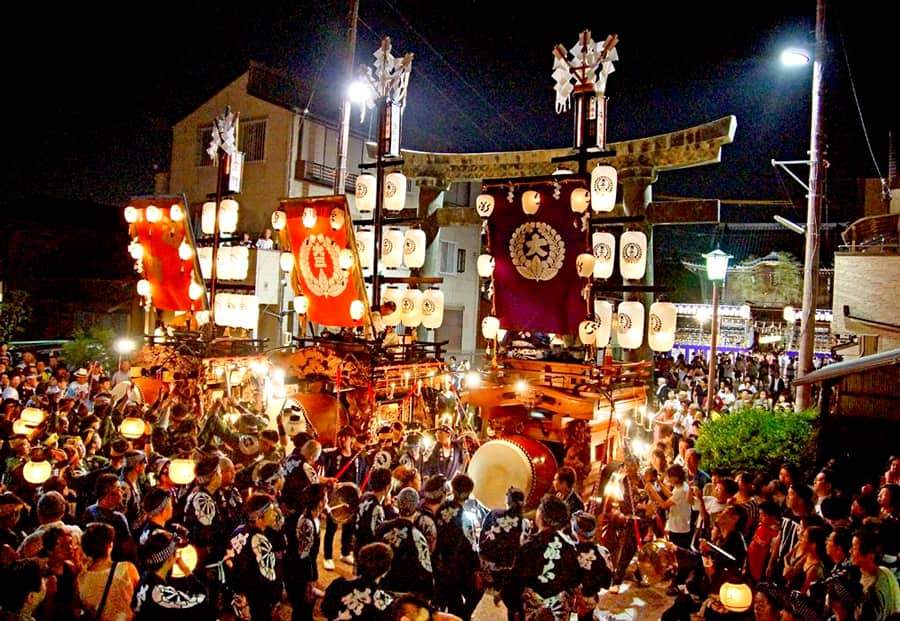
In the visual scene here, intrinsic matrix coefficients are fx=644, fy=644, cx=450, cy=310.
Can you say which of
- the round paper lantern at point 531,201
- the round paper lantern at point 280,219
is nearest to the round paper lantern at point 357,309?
the round paper lantern at point 280,219

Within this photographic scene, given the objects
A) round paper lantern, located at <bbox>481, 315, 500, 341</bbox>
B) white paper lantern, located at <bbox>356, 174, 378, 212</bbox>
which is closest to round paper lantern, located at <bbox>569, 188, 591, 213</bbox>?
round paper lantern, located at <bbox>481, 315, 500, 341</bbox>

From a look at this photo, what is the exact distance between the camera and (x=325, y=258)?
13.3 meters

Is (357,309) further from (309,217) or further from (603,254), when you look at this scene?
(603,254)

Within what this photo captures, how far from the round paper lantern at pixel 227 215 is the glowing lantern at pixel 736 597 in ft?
46.9

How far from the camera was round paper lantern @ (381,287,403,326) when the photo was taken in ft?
48.5

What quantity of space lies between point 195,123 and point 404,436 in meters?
20.8

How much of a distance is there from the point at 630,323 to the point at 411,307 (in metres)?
5.21

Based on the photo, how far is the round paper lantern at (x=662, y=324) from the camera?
444 inches

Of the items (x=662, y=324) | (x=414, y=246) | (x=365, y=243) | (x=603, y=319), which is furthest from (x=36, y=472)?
(x=365, y=243)

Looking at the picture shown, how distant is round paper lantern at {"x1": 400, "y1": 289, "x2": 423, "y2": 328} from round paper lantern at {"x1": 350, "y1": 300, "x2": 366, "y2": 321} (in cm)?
180

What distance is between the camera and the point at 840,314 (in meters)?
16.4

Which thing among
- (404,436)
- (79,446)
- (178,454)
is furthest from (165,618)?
(404,436)

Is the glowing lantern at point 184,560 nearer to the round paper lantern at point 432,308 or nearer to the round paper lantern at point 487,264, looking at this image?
the round paper lantern at point 487,264

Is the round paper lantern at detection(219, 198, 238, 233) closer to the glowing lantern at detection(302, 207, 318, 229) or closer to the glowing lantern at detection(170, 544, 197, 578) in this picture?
the glowing lantern at detection(302, 207, 318, 229)
